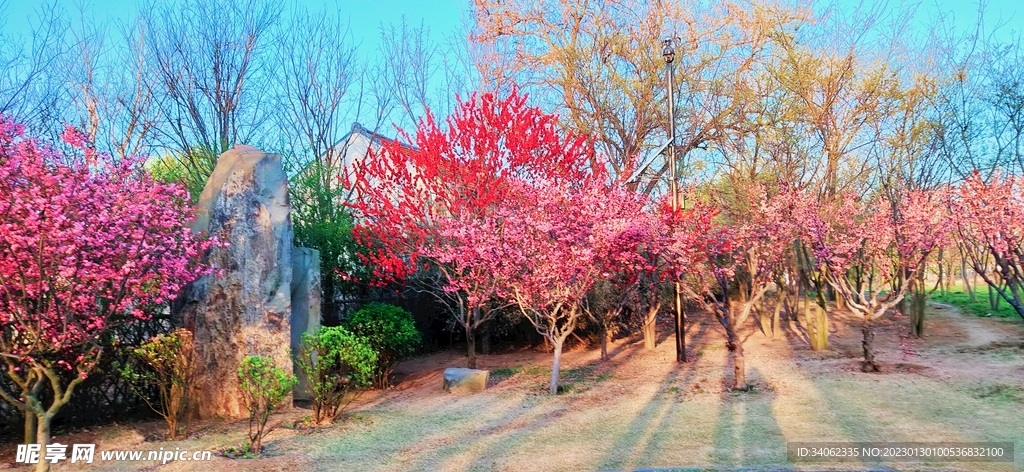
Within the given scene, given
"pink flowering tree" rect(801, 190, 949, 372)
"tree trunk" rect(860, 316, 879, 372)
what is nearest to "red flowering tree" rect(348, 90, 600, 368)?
"pink flowering tree" rect(801, 190, 949, 372)

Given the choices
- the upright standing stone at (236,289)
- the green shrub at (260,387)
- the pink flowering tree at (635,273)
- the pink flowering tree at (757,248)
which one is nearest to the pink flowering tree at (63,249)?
the green shrub at (260,387)

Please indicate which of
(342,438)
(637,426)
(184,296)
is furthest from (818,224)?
(184,296)

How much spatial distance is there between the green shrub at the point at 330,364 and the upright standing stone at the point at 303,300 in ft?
2.94

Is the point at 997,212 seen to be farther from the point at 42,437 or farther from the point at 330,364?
the point at 42,437

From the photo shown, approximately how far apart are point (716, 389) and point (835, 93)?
583 centimetres

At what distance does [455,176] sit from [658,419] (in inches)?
220

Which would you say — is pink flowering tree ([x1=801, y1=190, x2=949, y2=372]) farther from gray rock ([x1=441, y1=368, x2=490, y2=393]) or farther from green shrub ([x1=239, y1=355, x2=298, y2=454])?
green shrub ([x1=239, y1=355, x2=298, y2=454])

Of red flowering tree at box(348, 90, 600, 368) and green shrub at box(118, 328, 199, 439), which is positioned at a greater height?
red flowering tree at box(348, 90, 600, 368)

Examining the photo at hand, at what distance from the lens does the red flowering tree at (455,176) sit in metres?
10.1

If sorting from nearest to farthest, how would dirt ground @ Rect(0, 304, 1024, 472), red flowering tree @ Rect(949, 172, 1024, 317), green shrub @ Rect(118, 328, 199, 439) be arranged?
1. dirt ground @ Rect(0, 304, 1024, 472)
2. green shrub @ Rect(118, 328, 199, 439)
3. red flowering tree @ Rect(949, 172, 1024, 317)

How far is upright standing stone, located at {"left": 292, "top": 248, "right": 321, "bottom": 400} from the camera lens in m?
7.83

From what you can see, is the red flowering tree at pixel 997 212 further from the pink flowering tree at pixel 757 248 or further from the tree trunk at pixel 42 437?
the tree trunk at pixel 42 437

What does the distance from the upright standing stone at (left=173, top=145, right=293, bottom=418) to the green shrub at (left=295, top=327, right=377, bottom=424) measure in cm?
56

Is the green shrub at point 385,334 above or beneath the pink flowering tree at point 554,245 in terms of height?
beneath
